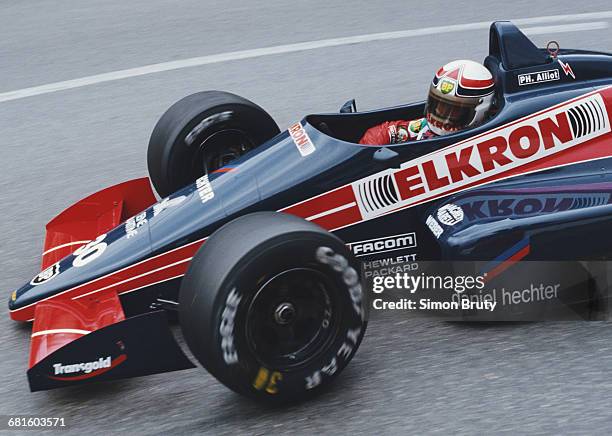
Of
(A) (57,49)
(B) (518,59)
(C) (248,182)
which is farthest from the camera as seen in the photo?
(A) (57,49)

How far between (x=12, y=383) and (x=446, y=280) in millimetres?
1899

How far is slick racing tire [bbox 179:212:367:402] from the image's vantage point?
3.39 m

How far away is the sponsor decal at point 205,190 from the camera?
4258 millimetres

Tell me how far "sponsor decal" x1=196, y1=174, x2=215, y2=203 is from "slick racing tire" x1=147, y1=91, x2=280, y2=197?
0.63 metres

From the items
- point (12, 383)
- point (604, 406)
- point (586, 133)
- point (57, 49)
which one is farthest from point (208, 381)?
point (57, 49)

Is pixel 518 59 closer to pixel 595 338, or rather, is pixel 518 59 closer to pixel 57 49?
pixel 595 338

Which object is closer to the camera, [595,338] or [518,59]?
[595,338]

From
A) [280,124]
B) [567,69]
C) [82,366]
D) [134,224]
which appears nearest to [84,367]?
[82,366]

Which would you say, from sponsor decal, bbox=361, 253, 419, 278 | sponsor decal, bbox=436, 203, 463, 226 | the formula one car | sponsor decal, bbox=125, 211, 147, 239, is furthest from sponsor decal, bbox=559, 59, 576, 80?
sponsor decal, bbox=125, 211, 147, 239

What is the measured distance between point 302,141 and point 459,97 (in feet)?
2.47

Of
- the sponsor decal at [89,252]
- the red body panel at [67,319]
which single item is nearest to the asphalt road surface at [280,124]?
the red body panel at [67,319]

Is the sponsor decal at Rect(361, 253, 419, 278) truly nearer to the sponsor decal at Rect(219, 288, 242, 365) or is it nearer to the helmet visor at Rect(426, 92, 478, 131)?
the helmet visor at Rect(426, 92, 478, 131)

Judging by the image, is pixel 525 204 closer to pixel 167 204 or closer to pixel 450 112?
pixel 450 112

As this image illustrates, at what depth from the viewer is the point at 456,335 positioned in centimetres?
409
